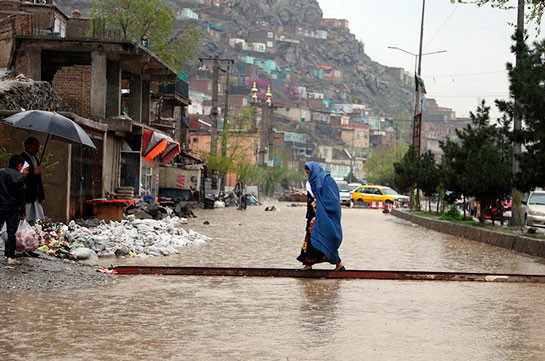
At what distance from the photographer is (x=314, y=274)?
42.3ft

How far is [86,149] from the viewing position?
2327 centimetres

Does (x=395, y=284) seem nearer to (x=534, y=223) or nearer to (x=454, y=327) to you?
(x=454, y=327)

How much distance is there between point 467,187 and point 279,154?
95.9 metres

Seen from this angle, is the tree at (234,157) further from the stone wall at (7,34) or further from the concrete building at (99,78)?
the stone wall at (7,34)

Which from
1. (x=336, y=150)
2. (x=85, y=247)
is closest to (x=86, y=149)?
(x=85, y=247)

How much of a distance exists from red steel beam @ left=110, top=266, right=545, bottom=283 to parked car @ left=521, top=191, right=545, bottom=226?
621 inches

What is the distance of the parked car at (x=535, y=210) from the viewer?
2825cm

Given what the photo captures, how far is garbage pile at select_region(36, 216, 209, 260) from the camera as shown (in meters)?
15.1

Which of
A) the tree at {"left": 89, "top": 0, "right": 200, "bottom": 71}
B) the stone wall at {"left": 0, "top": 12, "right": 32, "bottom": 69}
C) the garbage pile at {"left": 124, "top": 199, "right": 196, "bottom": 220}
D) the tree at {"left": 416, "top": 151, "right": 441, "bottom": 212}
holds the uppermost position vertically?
the tree at {"left": 89, "top": 0, "right": 200, "bottom": 71}

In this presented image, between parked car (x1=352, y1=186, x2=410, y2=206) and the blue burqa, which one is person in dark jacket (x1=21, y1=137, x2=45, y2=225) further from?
parked car (x1=352, y1=186, x2=410, y2=206)

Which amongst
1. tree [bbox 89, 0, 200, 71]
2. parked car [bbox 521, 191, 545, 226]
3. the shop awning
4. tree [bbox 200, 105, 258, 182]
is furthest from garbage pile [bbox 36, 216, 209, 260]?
tree [bbox 200, 105, 258, 182]

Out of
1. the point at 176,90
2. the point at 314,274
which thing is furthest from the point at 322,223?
the point at 176,90

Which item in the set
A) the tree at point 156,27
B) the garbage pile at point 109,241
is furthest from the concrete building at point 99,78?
the tree at point 156,27

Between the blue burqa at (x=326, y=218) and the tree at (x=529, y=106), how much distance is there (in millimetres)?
8263
